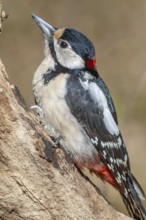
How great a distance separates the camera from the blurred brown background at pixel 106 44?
7.68 meters

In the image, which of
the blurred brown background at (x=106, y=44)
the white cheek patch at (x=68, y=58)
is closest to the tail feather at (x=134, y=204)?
the white cheek patch at (x=68, y=58)

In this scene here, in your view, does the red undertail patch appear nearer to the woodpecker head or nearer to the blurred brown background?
the woodpecker head

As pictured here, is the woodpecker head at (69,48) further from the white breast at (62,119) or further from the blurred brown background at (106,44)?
the blurred brown background at (106,44)

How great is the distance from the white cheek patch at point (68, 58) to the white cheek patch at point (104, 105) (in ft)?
0.52

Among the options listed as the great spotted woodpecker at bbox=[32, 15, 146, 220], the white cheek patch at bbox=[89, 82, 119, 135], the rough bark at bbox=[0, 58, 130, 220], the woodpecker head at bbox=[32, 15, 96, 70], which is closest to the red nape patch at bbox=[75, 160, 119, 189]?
the great spotted woodpecker at bbox=[32, 15, 146, 220]

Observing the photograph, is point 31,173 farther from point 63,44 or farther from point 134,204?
point 63,44

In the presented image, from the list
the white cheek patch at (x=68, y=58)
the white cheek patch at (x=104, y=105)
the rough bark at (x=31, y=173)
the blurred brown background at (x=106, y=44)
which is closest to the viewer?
the rough bark at (x=31, y=173)

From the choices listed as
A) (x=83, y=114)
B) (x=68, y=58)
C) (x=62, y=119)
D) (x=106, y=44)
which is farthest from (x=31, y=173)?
(x=106, y=44)

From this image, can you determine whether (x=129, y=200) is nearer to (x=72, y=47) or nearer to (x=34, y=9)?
(x=72, y=47)

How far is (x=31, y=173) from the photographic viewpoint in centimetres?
366

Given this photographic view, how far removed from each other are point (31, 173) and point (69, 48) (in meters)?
0.99

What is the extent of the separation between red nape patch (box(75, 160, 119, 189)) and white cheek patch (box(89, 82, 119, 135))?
0.19 metres

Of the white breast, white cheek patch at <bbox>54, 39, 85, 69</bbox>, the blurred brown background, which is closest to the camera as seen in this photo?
the white breast

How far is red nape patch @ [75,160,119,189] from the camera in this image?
420 cm
